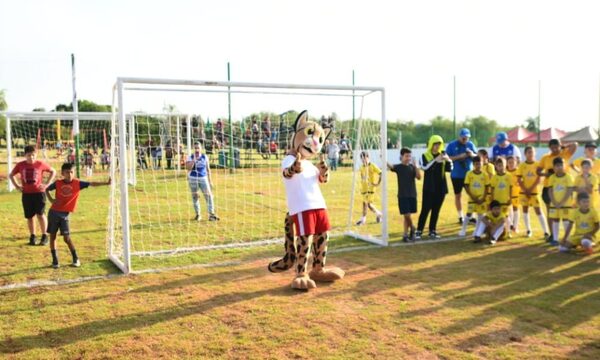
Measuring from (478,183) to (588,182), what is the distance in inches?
67.4

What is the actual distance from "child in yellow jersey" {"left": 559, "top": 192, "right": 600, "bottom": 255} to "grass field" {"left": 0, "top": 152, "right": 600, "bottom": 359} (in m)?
0.24

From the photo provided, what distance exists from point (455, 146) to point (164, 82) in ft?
19.5

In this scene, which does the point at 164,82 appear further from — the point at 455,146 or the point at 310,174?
the point at 455,146

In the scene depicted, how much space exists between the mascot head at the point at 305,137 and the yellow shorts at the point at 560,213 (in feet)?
13.9

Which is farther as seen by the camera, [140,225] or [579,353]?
[140,225]

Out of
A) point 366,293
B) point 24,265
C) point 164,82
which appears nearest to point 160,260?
point 24,265

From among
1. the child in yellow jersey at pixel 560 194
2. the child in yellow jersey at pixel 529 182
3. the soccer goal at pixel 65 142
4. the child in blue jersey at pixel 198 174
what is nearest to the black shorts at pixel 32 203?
the child in blue jersey at pixel 198 174

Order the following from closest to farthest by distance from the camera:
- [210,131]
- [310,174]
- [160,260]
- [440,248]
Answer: [310,174]
[160,260]
[440,248]
[210,131]

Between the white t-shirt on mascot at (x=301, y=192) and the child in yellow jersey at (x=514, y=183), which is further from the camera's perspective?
the child in yellow jersey at (x=514, y=183)

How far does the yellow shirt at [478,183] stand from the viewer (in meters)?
8.80

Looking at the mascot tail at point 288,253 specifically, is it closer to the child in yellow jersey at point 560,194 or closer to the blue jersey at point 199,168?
the child in yellow jersey at point 560,194

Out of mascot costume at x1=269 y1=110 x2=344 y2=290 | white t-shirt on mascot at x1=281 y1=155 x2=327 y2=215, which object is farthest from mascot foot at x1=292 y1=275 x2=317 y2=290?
white t-shirt on mascot at x1=281 y1=155 x2=327 y2=215

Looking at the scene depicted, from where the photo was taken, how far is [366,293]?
5793 mm

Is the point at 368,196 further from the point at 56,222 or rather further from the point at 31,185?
the point at 31,185
